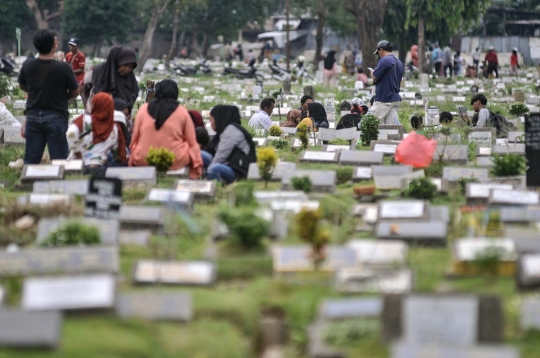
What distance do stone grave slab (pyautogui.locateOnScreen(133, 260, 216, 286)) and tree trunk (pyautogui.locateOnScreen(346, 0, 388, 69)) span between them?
32.5 metres

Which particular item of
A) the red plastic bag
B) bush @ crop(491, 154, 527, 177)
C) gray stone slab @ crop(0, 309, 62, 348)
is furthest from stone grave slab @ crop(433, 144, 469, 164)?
gray stone slab @ crop(0, 309, 62, 348)

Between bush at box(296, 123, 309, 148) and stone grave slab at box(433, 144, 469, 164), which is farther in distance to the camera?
bush at box(296, 123, 309, 148)

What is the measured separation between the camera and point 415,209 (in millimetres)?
8375

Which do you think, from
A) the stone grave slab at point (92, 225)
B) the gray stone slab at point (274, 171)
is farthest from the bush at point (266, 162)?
the stone grave slab at point (92, 225)

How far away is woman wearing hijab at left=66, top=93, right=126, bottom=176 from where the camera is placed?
1155 cm

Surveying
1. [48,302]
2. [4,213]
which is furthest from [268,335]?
[4,213]

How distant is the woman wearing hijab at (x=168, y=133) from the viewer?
11.4 metres

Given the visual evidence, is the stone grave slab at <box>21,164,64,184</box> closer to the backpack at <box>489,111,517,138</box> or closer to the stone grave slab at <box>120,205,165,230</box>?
the stone grave slab at <box>120,205,165,230</box>

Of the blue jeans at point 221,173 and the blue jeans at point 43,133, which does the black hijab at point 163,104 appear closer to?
the blue jeans at point 221,173

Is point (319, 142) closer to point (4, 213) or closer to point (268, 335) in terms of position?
point (4, 213)

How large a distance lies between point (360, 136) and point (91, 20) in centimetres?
4767

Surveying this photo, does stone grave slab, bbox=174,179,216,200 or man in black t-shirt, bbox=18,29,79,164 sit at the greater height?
man in black t-shirt, bbox=18,29,79,164

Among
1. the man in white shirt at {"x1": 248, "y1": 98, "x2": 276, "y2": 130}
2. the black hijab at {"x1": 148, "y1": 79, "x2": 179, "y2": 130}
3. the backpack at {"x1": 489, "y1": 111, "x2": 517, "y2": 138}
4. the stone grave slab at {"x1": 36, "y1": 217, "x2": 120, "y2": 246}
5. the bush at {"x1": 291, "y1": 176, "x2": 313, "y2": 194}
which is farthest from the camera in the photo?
the man in white shirt at {"x1": 248, "y1": 98, "x2": 276, "y2": 130}

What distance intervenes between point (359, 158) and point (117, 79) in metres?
2.94
